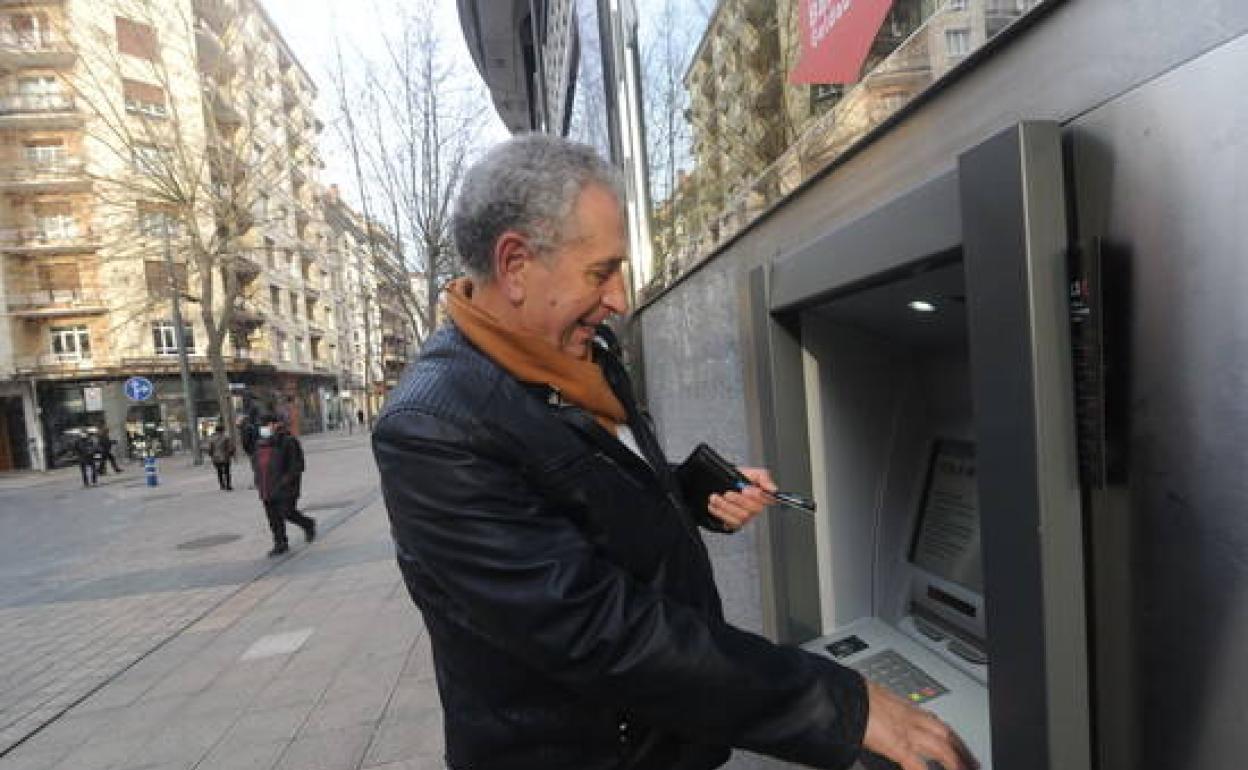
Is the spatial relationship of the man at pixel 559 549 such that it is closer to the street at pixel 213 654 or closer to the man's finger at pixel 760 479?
the man's finger at pixel 760 479

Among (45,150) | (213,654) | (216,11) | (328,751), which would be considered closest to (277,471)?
(213,654)

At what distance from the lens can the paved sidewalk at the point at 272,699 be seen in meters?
3.30

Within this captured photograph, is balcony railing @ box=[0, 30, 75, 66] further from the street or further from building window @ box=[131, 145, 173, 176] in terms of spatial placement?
the street

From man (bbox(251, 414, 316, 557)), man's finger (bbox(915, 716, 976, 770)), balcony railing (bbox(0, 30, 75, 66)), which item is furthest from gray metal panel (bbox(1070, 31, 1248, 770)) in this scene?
balcony railing (bbox(0, 30, 75, 66))

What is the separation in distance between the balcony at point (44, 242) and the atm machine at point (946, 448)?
31774 millimetres

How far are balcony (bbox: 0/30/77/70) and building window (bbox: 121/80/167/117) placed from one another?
191 cm

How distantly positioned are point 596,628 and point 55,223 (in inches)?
1328

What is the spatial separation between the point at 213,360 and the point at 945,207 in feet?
76.9

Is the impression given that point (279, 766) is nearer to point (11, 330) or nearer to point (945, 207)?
point (945, 207)

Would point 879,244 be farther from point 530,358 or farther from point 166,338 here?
point 166,338

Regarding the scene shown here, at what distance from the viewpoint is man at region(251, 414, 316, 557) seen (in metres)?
7.24

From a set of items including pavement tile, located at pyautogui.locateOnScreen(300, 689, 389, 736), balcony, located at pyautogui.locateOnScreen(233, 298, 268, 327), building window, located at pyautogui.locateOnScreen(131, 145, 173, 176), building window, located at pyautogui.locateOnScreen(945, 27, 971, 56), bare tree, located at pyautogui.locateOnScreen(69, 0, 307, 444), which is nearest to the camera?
building window, located at pyautogui.locateOnScreen(945, 27, 971, 56)

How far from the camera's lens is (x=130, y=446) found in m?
26.6

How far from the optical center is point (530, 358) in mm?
1104
